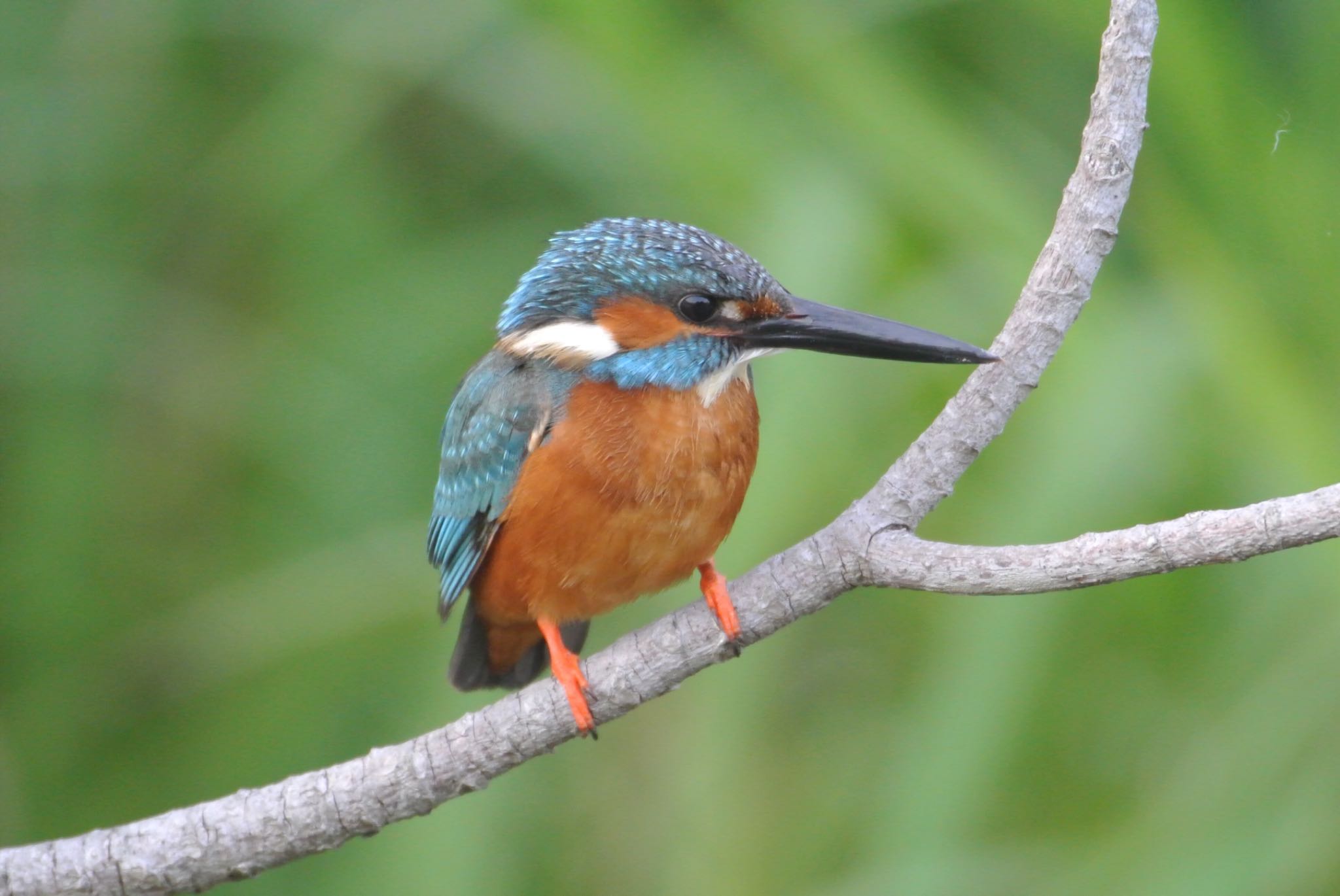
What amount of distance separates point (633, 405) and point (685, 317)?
5.9 inches

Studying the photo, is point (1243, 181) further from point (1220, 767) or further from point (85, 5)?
point (85, 5)

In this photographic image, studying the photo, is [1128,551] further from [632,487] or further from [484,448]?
[484,448]

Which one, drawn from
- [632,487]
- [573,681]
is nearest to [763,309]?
[632,487]

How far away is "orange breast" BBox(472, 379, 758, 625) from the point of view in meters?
1.97

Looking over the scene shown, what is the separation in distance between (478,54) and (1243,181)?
1722 mm

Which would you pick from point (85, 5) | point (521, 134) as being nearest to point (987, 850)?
point (521, 134)

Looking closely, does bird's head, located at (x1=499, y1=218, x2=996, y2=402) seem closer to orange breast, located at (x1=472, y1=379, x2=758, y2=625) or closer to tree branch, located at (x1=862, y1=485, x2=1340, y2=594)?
orange breast, located at (x1=472, y1=379, x2=758, y2=625)

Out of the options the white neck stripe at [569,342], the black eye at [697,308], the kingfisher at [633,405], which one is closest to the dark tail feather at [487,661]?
the kingfisher at [633,405]

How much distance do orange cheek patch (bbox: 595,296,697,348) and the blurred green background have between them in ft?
1.52

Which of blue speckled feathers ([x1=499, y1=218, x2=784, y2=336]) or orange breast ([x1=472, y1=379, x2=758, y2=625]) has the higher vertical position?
blue speckled feathers ([x1=499, y1=218, x2=784, y2=336])

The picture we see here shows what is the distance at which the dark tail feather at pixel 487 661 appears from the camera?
242 cm

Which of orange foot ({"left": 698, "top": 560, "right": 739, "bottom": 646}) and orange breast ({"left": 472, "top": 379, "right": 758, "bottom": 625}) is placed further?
orange breast ({"left": 472, "top": 379, "right": 758, "bottom": 625})

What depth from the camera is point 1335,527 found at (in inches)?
50.2

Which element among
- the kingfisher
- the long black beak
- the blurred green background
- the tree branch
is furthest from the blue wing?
the tree branch
